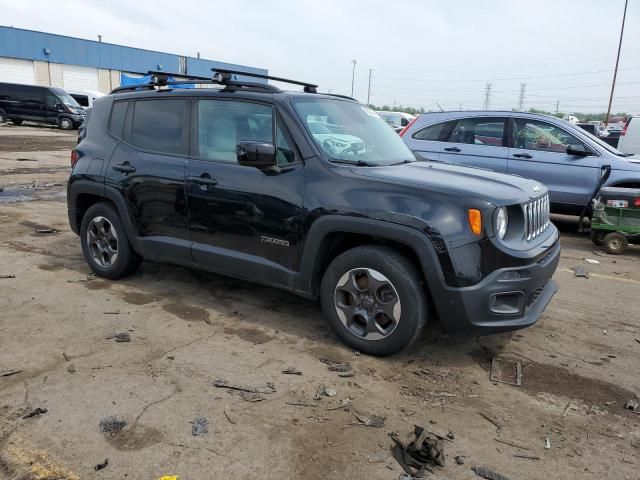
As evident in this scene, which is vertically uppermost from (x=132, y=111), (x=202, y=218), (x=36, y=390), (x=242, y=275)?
(x=132, y=111)

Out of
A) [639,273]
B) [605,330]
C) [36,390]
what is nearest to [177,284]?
[36,390]

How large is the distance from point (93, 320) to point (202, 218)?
1.20 metres

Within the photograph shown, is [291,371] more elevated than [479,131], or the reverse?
[479,131]

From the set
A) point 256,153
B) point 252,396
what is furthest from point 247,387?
point 256,153

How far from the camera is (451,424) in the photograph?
3.02 meters

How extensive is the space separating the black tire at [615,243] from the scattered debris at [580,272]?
3.79 ft

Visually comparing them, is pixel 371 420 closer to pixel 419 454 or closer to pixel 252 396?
pixel 419 454

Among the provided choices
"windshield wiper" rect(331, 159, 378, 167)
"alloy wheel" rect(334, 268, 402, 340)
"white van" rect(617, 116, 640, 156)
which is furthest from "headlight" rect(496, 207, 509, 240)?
"white van" rect(617, 116, 640, 156)

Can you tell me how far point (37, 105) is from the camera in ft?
91.1

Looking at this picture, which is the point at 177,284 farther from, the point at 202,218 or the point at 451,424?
the point at 451,424

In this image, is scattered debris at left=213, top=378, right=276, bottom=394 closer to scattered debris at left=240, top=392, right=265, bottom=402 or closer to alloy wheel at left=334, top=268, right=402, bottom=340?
scattered debris at left=240, top=392, right=265, bottom=402

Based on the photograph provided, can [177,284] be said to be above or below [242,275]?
below

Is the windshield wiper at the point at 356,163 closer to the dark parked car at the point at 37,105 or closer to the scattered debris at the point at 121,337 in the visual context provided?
the scattered debris at the point at 121,337

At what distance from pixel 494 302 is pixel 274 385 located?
59.4 inches
